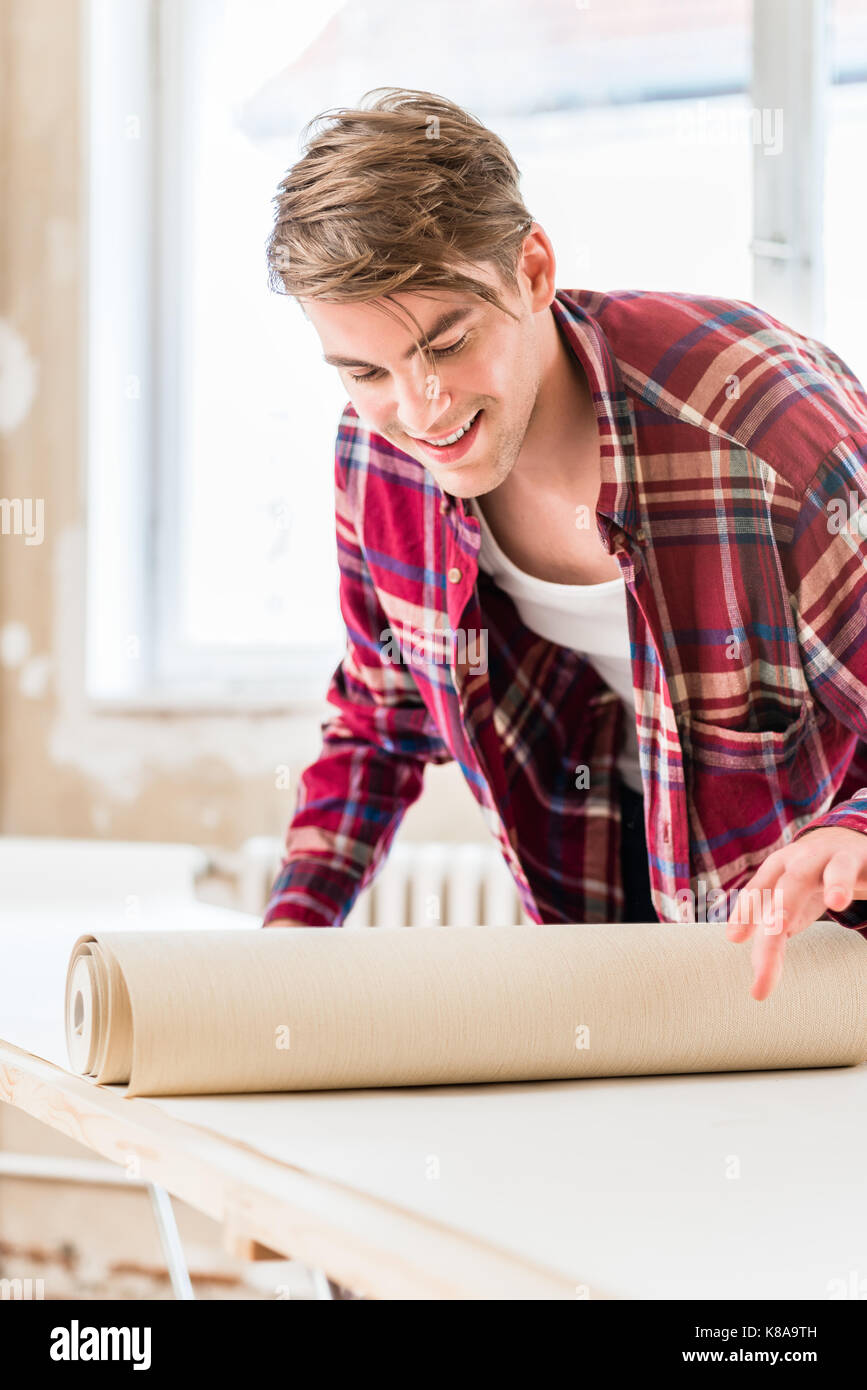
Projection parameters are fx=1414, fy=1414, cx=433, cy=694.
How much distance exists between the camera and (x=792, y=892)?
778 millimetres

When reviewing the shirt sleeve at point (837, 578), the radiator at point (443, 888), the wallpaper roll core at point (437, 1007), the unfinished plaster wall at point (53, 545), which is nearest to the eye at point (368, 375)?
the shirt sleeve at point (837, 578)

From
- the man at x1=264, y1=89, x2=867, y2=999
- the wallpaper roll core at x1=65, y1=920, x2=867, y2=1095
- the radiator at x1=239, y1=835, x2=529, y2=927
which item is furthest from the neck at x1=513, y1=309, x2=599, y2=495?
the radiator at x1=239, y1=835, x2=529, y2=927

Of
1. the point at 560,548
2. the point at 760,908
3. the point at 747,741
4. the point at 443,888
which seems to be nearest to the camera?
the point at 760,908

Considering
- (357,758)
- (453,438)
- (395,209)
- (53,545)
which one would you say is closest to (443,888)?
(357,758)

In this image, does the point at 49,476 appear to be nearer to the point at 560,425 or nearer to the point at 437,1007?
the point at 560,425

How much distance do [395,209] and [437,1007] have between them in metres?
0.57

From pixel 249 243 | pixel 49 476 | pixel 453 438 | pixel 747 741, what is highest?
pixel 249 243

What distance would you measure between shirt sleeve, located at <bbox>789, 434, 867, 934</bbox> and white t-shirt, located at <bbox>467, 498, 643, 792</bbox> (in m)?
0.16

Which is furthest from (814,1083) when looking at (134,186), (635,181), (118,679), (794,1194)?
(134,186)

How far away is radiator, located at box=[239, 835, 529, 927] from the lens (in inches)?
85.4

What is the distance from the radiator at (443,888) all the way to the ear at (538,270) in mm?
1167

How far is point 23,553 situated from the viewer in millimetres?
2744

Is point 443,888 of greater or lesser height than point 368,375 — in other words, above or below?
below

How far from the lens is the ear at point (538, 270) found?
3.72 feet
